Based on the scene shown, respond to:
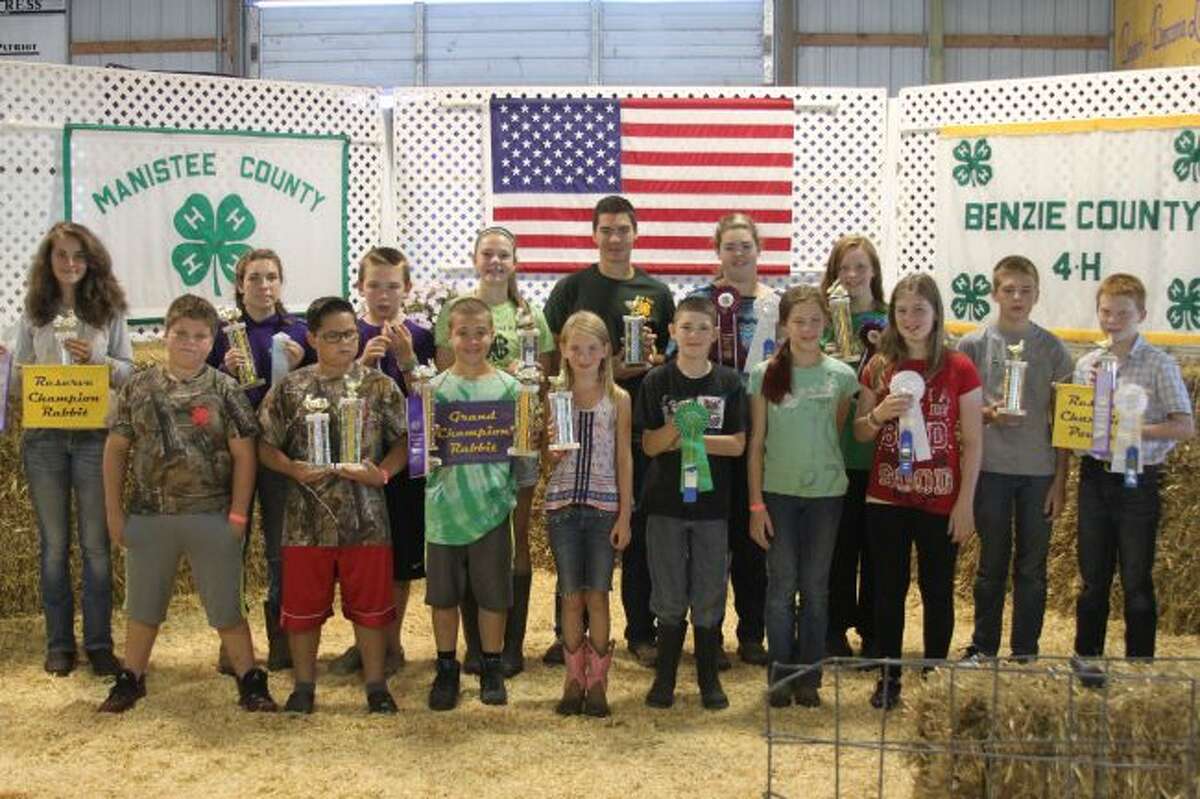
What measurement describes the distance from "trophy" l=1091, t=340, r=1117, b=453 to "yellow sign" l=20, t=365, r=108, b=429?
11.8 ft

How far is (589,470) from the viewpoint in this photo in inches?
201

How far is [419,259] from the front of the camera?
8.83 meters

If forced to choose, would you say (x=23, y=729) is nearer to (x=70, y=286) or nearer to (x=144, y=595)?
(x=144, y=595)

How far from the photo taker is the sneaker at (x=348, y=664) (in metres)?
5.68

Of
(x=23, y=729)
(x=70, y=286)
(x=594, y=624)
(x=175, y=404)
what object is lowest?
(x=23, y=729)

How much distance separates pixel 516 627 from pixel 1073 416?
7.29ft

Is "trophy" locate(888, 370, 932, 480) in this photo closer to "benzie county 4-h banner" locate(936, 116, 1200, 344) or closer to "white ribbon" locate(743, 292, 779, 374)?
"white ribbon" locate(743, 292, 779, 374)

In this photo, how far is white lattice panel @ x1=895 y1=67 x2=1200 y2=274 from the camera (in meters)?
7.82

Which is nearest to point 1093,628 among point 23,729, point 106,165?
point 23,729

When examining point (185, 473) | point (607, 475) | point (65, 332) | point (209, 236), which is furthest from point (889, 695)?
point (209, 236)

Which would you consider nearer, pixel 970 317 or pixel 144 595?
pixel 144 595

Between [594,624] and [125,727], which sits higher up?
[594,624]

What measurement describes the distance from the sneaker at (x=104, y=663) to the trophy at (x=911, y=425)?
3104 millimetres

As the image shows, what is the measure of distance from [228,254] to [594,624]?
4288 millimetres
